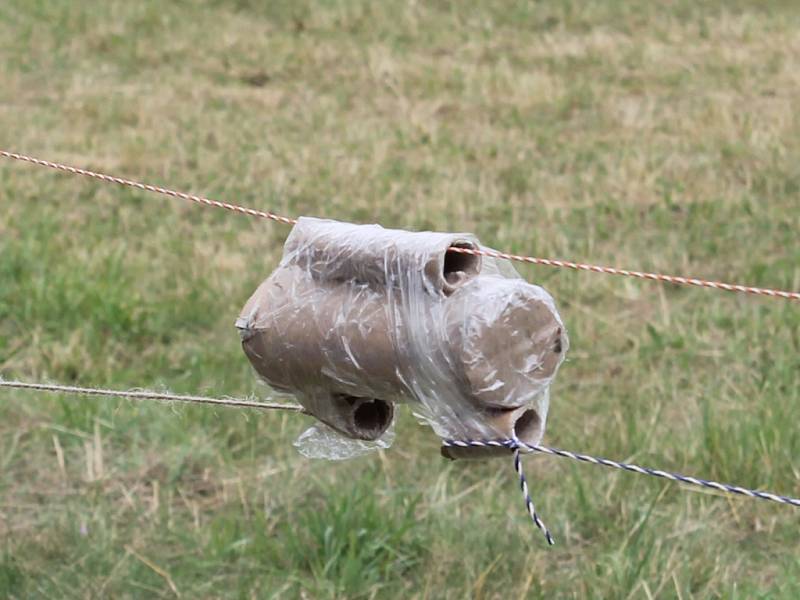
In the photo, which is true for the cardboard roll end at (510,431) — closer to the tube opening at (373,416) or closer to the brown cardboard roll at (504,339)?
the brown cardboard roll at (504,339)

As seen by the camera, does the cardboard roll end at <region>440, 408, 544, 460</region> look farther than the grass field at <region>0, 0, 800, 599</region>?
No

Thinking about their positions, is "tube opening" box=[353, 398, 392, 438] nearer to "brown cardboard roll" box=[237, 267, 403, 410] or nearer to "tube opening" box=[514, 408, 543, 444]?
"brown cardboard roll" box=[237, 267, 403, 410]

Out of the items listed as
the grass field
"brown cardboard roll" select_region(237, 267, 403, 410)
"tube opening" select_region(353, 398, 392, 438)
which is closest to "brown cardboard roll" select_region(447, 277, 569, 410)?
"brown cardboard roll" select_region(237, 267, 403, 410)

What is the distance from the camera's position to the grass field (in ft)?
10.1

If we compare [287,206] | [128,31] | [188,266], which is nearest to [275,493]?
[188,266]

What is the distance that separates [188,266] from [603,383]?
1556mm

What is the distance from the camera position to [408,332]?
1708 mm

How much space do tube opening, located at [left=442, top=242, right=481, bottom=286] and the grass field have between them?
101 centimetres

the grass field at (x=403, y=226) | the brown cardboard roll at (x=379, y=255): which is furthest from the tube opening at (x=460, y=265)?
the grass field at (x=403, y=226)

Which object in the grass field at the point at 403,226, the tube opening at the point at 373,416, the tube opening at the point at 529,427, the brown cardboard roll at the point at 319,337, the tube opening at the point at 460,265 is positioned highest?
the tube opening at the point at 460,265

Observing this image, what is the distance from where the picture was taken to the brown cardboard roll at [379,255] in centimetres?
171

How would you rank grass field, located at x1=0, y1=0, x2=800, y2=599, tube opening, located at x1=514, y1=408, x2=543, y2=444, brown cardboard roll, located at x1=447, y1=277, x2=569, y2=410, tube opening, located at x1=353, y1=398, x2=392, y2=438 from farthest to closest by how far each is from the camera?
grass field, located at x1=0, y1=0, x2=800, y2=599
tube opening, located at x1=353, y1=398, x2=392, y2=438
tube opening, located at x1=514, y1=408, x2=543, y2=444
brown cardboard roll, located at x1=447, y1=277, x2=569, y2=410

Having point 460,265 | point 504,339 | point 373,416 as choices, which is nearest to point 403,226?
point 373,416

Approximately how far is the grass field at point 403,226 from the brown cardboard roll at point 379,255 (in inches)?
35.2
